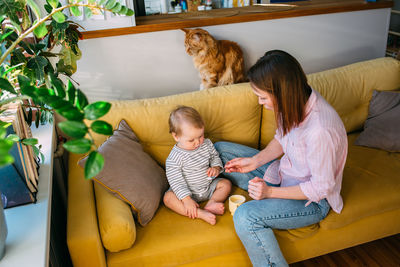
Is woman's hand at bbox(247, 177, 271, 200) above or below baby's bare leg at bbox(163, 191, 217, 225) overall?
above

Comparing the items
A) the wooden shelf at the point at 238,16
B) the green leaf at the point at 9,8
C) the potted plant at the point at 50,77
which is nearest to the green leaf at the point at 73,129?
the potted plant at the point at 50,77

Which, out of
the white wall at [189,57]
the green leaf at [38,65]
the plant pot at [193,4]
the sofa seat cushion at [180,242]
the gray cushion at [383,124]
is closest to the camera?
the green leaf at [38,65]

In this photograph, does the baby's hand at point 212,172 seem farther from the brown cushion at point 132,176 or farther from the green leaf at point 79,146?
the green leaf at point 79,146

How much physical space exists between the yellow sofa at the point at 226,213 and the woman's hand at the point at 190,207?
34 millimetres

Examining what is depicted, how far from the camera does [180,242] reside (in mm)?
1516

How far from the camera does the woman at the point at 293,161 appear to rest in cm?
138

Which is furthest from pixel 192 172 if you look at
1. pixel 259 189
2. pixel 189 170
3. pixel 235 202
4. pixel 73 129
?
pixel 73 129

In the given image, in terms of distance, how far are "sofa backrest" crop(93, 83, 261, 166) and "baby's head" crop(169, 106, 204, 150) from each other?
0.18 m

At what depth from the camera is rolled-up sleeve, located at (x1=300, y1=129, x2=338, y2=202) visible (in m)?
1.37

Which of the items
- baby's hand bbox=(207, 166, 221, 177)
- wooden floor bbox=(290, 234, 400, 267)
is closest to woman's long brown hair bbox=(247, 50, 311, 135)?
baby's hand bbox=(207, 166, 221, 177)

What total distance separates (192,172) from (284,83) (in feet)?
2.24

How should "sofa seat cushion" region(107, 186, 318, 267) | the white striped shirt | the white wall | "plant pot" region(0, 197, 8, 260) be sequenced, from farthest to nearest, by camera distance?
the white wall → the white striped shirt → "sofa seat cushion" region(107, 186, 318, 267) → "plant pot" region(0, 197, 8, 260)

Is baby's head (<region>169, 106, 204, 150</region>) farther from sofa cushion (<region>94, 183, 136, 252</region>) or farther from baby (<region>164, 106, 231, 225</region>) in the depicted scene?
sofa cushion (<region>94, 183, 136, 252</region>)

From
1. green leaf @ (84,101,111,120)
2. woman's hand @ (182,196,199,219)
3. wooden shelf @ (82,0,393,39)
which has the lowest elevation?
woman's hand @ (182,196,199,219)
